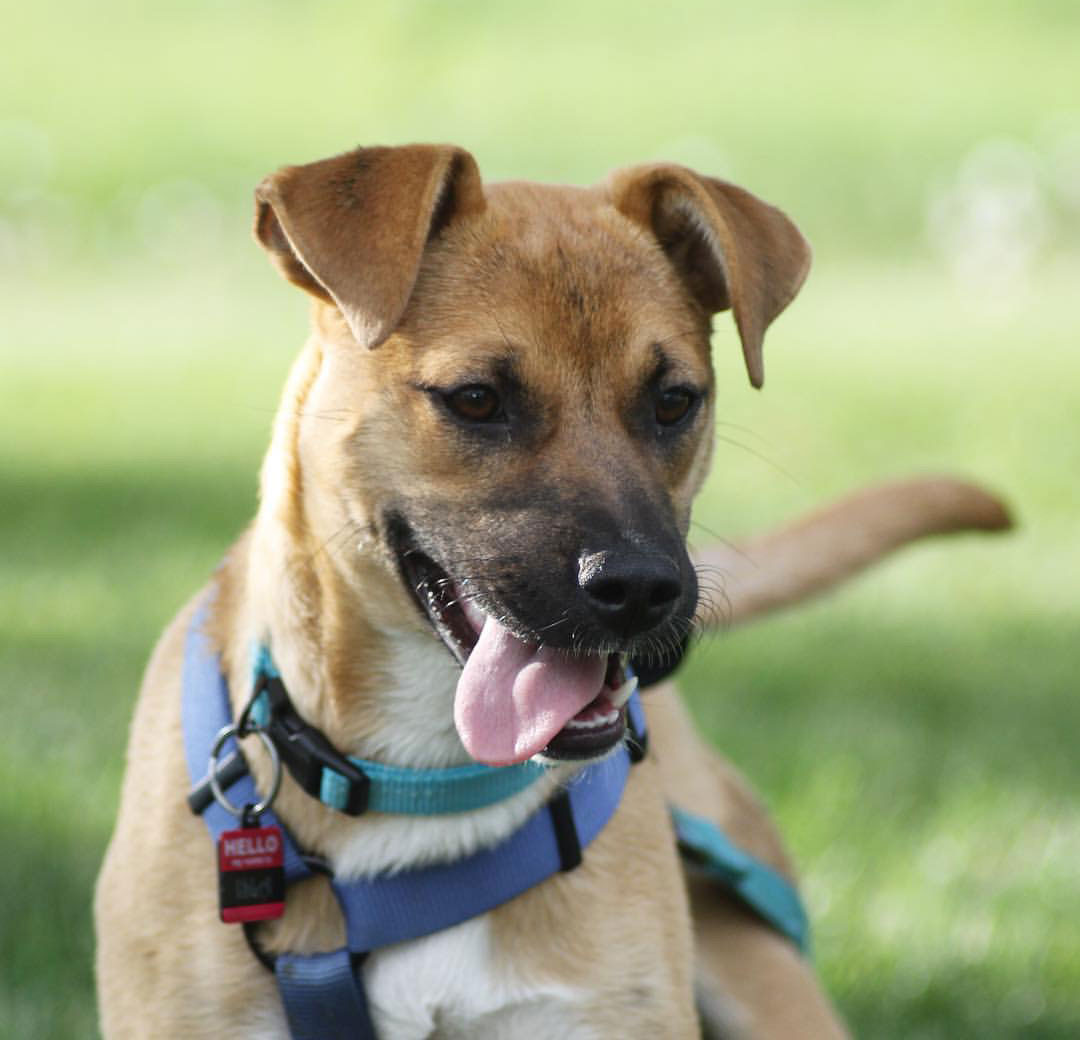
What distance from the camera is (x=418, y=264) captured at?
9.77 feet

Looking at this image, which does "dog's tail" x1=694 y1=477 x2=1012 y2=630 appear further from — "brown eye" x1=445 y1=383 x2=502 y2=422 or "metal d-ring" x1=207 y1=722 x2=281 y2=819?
"metal d-ring" x1=207 y1=722 x2=281 y2=819

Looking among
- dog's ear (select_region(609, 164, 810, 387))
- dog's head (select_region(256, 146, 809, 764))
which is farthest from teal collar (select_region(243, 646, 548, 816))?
dog's ear (select_region(609, 164, 810, 387))

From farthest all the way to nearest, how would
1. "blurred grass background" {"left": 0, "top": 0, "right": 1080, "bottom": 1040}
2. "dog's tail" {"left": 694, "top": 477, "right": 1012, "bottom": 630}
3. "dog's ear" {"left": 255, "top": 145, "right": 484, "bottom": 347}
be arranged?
"blurred grass background" {"left": 0, "top": 0, "right": 1080, "bottom": 1040} < "dog's tail" {"left": 694, "top": 477, "right": 1012, "bottom": 630} < "dog's ear" {"left": 255, "top": 145, "right": 484, "bottom": 347}

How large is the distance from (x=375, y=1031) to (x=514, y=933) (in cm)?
30

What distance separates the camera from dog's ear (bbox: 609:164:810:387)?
3.27 metres

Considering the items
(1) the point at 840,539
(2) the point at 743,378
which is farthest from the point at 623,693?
(2) the point at 743,378

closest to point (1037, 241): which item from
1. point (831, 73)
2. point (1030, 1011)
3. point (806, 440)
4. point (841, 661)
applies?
point (831, 73)

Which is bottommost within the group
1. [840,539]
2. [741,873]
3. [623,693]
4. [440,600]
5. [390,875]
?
[741,873]

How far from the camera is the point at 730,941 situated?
386 cm

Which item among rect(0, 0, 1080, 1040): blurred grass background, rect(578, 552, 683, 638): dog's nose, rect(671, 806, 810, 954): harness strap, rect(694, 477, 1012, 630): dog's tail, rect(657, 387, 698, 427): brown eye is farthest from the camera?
rect(0, 0, 1080, 1040): blurred grass background

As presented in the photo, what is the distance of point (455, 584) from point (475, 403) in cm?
32

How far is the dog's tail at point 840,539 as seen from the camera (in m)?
4.32

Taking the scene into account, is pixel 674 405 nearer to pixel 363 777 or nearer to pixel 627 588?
pixel 627 588

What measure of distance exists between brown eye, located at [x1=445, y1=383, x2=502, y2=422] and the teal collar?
59 cm
